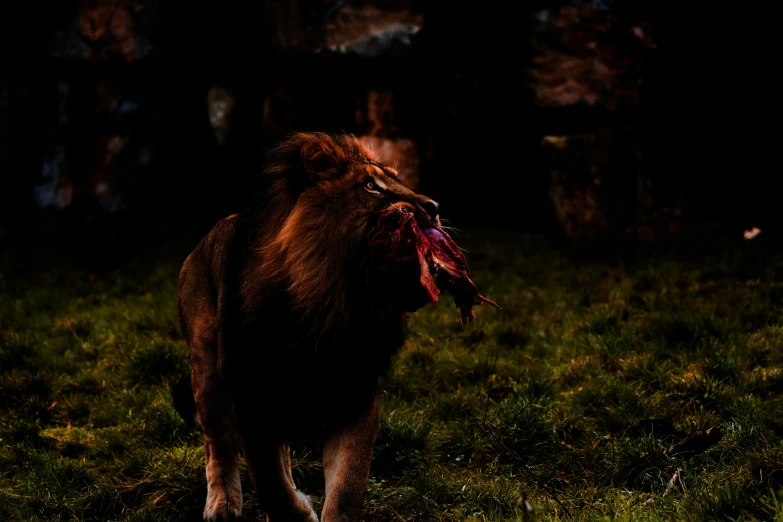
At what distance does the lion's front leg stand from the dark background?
209 inches

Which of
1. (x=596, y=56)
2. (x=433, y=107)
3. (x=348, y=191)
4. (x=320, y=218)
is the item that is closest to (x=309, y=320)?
(x=320, y=218)

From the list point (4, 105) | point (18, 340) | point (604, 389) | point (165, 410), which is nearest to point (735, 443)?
point (604, 389)

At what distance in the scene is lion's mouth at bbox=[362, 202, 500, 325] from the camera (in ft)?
A: 9.16

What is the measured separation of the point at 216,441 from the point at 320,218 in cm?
143

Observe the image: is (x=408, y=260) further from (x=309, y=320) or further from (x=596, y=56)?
(x=596, y=56)

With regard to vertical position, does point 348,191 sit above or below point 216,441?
above

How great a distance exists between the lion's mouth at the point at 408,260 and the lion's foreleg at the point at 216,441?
53.2 inches

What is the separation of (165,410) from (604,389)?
2626mm

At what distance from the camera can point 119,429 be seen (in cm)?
468

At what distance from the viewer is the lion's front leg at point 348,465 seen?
306 centimetres

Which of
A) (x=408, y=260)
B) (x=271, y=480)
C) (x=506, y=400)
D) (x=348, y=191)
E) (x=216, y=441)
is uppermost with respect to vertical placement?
(x=348, y=191)

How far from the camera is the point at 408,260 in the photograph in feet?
9.11

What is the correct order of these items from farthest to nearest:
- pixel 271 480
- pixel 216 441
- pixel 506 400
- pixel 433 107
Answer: pixel 433 107
pixel 506 400
pixel 216 441
pixel 271 480

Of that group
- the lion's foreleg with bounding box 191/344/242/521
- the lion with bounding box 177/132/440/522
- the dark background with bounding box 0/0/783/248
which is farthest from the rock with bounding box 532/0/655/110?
the lion's foreleg with bounding box 191/344/242/521
